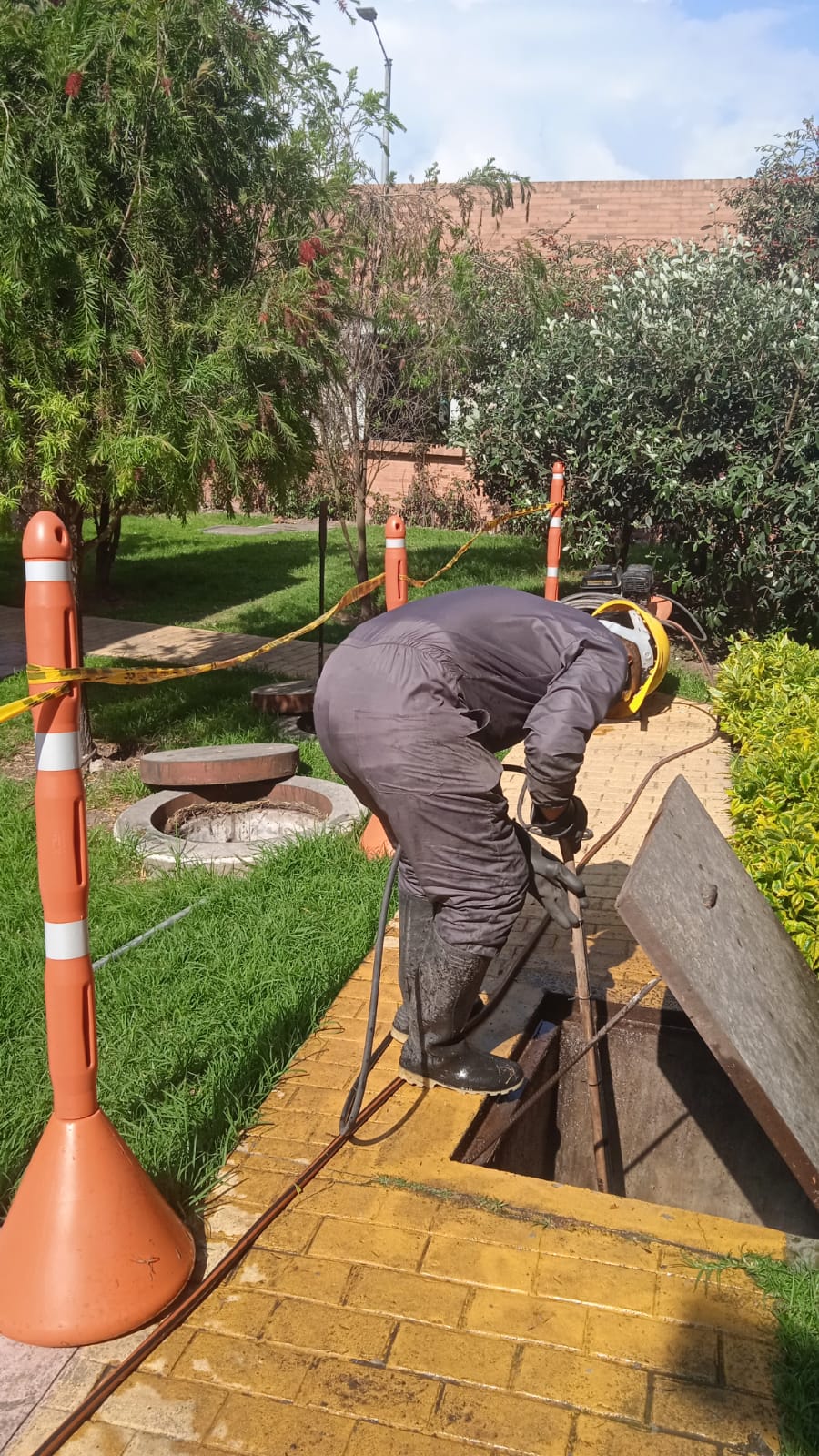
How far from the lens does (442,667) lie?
2.73 meters

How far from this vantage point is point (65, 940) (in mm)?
2160

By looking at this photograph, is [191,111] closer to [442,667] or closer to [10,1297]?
[442,667]

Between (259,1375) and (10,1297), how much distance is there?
20.0 inches

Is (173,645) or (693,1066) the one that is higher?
(173,645)

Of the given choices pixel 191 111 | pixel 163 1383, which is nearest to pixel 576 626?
pixel 163 1383

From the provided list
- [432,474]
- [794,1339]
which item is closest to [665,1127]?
[794,1339]

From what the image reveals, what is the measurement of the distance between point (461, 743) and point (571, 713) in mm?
284

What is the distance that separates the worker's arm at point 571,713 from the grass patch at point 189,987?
1.19 m

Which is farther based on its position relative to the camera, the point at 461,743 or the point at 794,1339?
the point at 461,743

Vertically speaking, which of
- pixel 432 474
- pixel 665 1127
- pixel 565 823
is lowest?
pixel 665 1127

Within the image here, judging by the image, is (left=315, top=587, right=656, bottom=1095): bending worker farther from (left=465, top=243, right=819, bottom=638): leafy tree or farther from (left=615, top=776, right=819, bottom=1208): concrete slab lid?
(left=465, top=243, right=819, bottom=638): leafy tree

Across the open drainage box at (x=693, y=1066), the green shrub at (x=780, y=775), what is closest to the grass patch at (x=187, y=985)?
the open drainage box at (x=693, y=1066)

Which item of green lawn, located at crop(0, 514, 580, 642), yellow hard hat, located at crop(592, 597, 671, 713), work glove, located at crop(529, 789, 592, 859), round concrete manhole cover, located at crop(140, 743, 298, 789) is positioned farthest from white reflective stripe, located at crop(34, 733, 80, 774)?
green lawn, located at crop(0, 514, 580, 642)

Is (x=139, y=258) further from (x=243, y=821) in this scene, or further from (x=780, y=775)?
(x=780, y=775)
